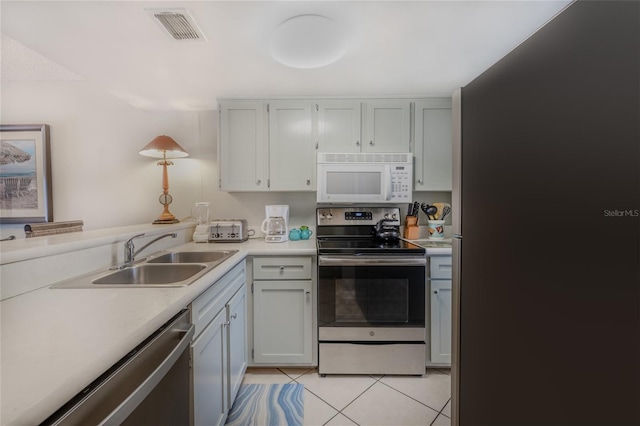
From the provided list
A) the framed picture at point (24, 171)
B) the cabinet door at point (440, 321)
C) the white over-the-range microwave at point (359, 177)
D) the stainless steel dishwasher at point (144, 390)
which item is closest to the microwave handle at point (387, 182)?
the white over-the-range microwave at point (359, 177)

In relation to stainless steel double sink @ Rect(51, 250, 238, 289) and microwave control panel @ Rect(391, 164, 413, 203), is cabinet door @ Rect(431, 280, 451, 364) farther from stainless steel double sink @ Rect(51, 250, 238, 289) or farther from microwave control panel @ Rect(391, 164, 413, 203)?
stainless steel double sink @ Rect(51, 250, 238, 289)

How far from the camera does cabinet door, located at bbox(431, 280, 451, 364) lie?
1.91 meters

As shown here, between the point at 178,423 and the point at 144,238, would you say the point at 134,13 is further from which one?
the point at 178,423

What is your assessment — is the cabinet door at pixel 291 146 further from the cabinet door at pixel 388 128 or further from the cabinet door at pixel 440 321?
the cabinet door at pixel 440 321

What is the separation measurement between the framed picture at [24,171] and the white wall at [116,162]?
3.0 inches

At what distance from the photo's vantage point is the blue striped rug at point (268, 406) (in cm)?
151

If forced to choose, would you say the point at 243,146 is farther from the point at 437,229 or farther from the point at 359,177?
the point at 437,229

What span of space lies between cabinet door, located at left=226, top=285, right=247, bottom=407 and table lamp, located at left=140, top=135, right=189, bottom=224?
1.13 m

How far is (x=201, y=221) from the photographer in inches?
95.4

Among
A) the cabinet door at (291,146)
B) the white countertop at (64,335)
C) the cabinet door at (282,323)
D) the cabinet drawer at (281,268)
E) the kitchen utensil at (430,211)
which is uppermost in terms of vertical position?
the cabinet door at (291,146)

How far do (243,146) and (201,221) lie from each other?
83cm

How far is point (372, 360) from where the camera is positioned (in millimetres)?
1855

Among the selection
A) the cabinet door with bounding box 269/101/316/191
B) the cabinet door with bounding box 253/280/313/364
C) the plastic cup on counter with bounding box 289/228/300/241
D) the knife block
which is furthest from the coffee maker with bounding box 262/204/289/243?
the knife block

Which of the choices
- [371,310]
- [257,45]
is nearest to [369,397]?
[371,310]
